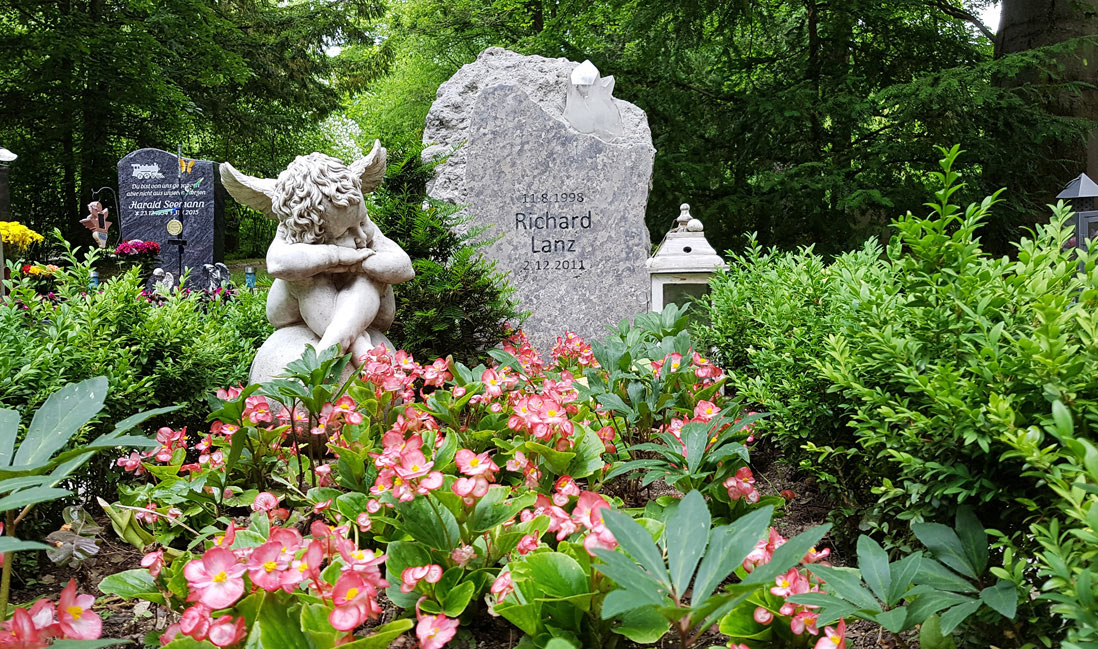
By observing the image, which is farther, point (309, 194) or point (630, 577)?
point (309, 194)

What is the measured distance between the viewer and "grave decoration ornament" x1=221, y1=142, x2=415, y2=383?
3.07 metres

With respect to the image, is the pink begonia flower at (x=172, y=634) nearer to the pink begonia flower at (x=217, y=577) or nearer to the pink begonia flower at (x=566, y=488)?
the pink begonia flower at (x=217, y=577)

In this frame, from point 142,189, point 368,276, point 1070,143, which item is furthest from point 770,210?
point 142,189

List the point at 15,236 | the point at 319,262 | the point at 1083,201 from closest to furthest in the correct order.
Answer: the point at 319,262 → the point at 1083,201 → the point at 15,236

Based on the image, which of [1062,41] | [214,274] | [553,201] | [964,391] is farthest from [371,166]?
[1062,41]

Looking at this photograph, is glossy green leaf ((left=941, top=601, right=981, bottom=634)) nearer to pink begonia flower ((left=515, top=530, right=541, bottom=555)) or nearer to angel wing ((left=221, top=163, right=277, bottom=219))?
pink begonia flower ((left=515, top=530, right=541, bottom=555))

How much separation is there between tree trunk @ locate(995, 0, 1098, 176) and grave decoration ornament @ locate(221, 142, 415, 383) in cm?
946

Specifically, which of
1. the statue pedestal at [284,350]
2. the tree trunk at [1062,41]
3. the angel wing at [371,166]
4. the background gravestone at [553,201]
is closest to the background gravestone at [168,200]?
the background gravestone at [553,201]

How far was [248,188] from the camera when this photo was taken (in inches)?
129

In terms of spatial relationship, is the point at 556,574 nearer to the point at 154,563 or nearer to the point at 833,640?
the point at 833,640

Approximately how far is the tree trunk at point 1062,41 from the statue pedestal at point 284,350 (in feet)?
31.8

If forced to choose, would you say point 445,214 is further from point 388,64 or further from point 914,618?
point 388,64

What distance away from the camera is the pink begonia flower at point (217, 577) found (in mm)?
1130

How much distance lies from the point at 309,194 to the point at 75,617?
2242 mm
